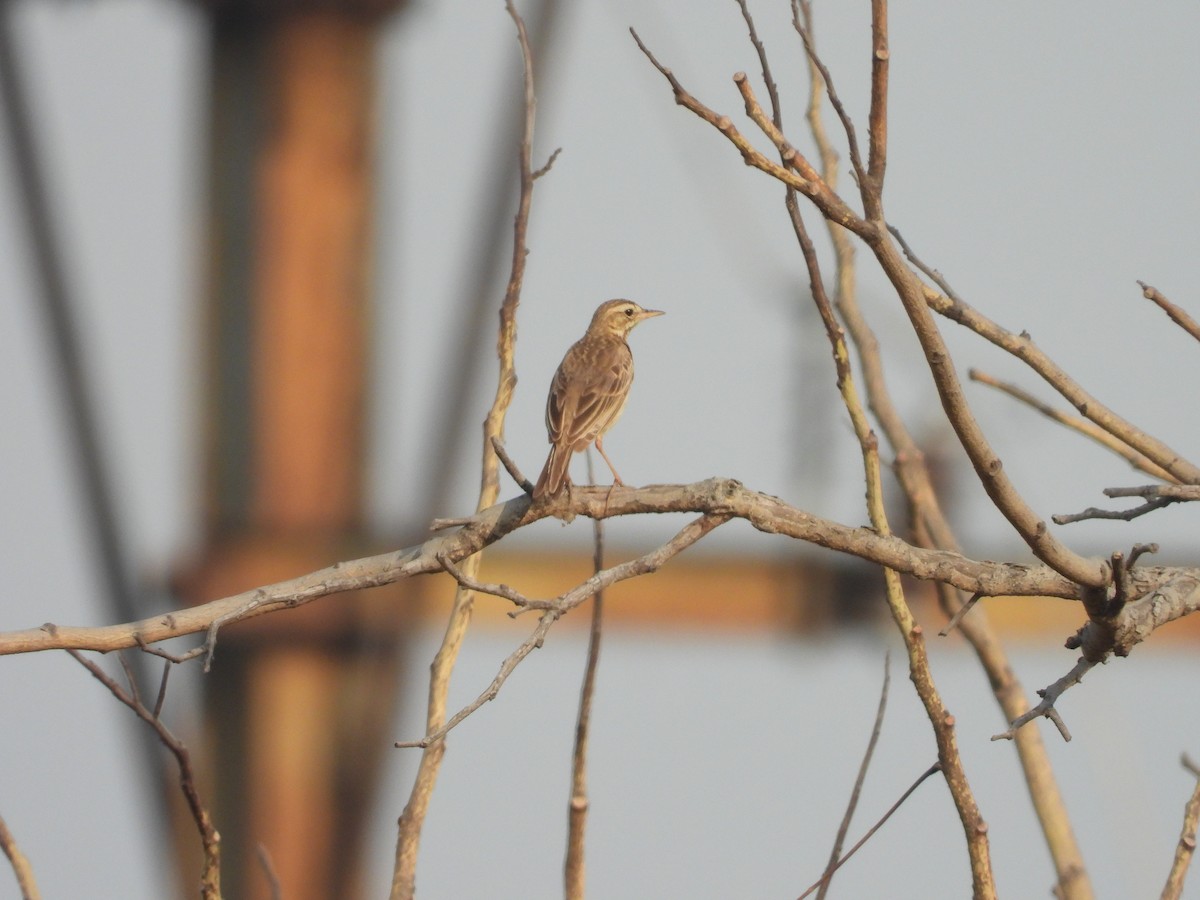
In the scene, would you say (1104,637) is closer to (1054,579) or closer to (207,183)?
(1054,579)

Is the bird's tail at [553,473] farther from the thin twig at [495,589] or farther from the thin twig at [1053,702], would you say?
the thin twig at [1053,702]

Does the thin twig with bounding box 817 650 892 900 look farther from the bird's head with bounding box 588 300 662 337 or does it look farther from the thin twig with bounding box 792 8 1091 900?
the bird's head with bounding box 588 300 662 337

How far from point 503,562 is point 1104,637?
481 cm

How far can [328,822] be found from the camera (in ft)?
34.1

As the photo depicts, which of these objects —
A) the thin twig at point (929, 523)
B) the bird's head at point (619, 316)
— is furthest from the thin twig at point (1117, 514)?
the bird's head at point (619, 316)

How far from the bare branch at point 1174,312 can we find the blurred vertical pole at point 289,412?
567 cm

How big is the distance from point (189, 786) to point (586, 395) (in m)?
3.54

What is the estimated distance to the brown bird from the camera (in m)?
5.99

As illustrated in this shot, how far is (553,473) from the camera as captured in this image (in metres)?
5.03

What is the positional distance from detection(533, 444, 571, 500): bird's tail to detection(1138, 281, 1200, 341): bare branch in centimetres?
161

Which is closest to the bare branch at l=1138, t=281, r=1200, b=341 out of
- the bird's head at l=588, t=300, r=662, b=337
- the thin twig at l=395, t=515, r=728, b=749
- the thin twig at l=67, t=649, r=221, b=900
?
the thin twig at l=395, t=515, r=728, b=749

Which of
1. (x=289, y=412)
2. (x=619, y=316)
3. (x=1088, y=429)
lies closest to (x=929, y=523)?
(x=1088, y=429)

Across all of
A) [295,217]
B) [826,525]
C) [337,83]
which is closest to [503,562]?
[295,217]

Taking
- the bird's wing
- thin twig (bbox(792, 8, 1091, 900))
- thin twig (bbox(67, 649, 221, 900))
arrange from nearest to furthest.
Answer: thin twig (bbox(67, 649, 221, 900)) < thin twig (bbox(792, 8, 1091, 900)) < the bird's wing
